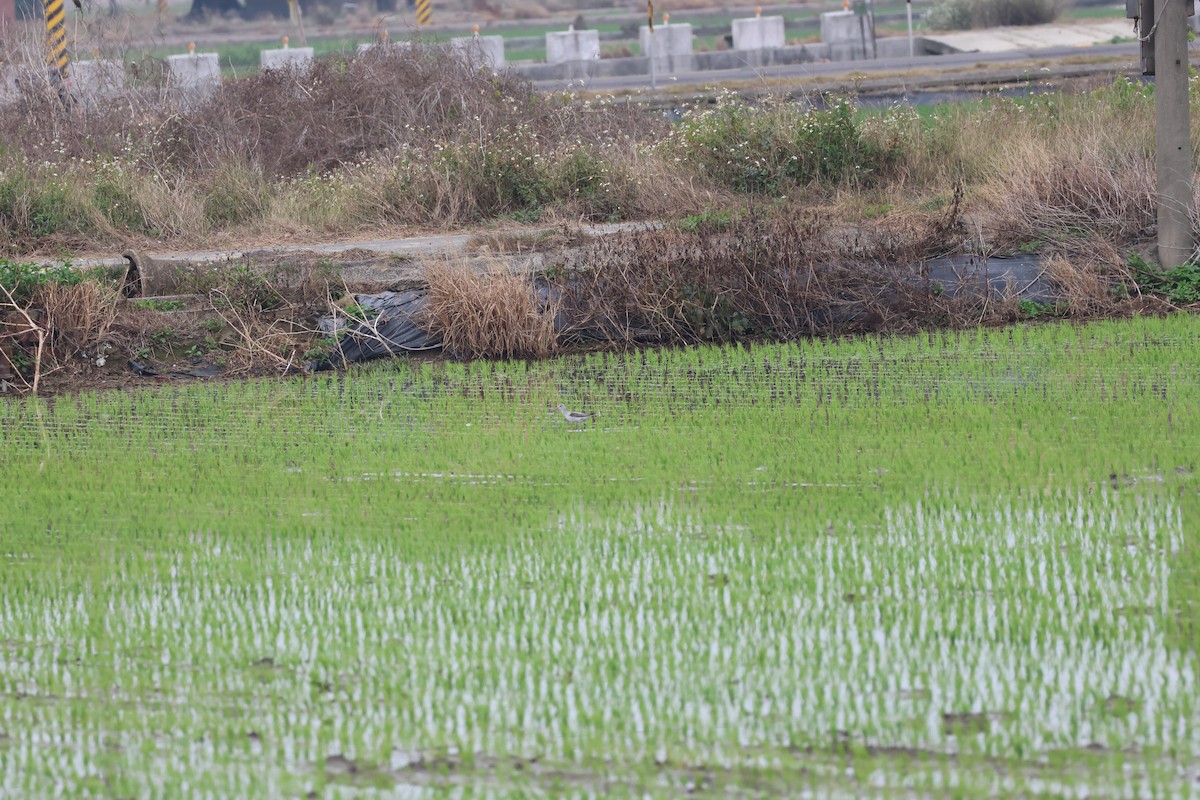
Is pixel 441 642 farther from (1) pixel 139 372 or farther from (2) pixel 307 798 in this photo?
(1) pixel 139 372

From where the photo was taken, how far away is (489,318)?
10.1 m

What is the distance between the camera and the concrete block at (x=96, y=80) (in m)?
18.8

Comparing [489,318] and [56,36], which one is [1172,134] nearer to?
[489,318]

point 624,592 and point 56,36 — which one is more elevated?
point 56,36

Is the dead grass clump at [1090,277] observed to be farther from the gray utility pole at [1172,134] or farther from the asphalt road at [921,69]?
the asphalt road at [921,69]

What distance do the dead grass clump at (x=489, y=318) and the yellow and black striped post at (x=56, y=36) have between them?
37.1ft

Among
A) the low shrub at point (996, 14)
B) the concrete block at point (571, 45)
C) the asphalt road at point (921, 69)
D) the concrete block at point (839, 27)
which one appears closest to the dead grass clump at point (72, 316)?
the asphalt road at point (921, 69)

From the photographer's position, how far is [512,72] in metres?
19.6

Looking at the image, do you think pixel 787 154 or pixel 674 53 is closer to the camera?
pixel 787 154

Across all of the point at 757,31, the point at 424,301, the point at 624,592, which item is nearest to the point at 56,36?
the point at 424,301

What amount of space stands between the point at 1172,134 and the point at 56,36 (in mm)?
15789

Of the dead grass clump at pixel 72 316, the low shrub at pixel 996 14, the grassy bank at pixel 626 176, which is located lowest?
the dead grass clump at pixel 72 316

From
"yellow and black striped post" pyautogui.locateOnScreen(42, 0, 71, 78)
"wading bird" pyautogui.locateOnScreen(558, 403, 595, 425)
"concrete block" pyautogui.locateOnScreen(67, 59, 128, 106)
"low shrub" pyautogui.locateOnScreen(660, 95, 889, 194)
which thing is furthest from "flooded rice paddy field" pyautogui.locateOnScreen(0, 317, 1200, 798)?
"yellow and black striped post" pyautogui.locateOnScreen(42, 0, 71, 78)

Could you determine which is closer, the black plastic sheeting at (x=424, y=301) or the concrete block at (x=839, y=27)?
the black plastic sheeting at (x=424, y=301)
